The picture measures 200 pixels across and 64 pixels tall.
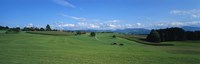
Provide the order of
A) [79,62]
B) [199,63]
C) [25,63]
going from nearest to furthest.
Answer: [25,63] → [79,62] → [199,63]

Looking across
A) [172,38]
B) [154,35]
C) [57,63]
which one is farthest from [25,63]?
[172,38]

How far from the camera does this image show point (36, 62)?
2147cm

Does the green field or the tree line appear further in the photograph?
the tree line

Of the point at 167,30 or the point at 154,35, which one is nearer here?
the point at 154,35

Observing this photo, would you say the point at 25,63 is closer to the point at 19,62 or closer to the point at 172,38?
the point at 19,62

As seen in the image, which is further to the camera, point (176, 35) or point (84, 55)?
point (176, 35)

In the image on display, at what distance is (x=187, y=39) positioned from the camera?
Answer: 96.8 metres

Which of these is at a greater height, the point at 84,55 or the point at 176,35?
the point at 176,35

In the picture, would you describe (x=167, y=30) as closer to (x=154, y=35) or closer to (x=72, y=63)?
(x=154, y=35)

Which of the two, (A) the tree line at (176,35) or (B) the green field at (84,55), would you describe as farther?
(A) the tree line at (176,35)

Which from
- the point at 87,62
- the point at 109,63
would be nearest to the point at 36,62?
the point at 87,62

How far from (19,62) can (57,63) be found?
306cm

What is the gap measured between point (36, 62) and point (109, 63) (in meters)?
6.60

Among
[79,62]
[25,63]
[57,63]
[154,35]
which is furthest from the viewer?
[154,35]
